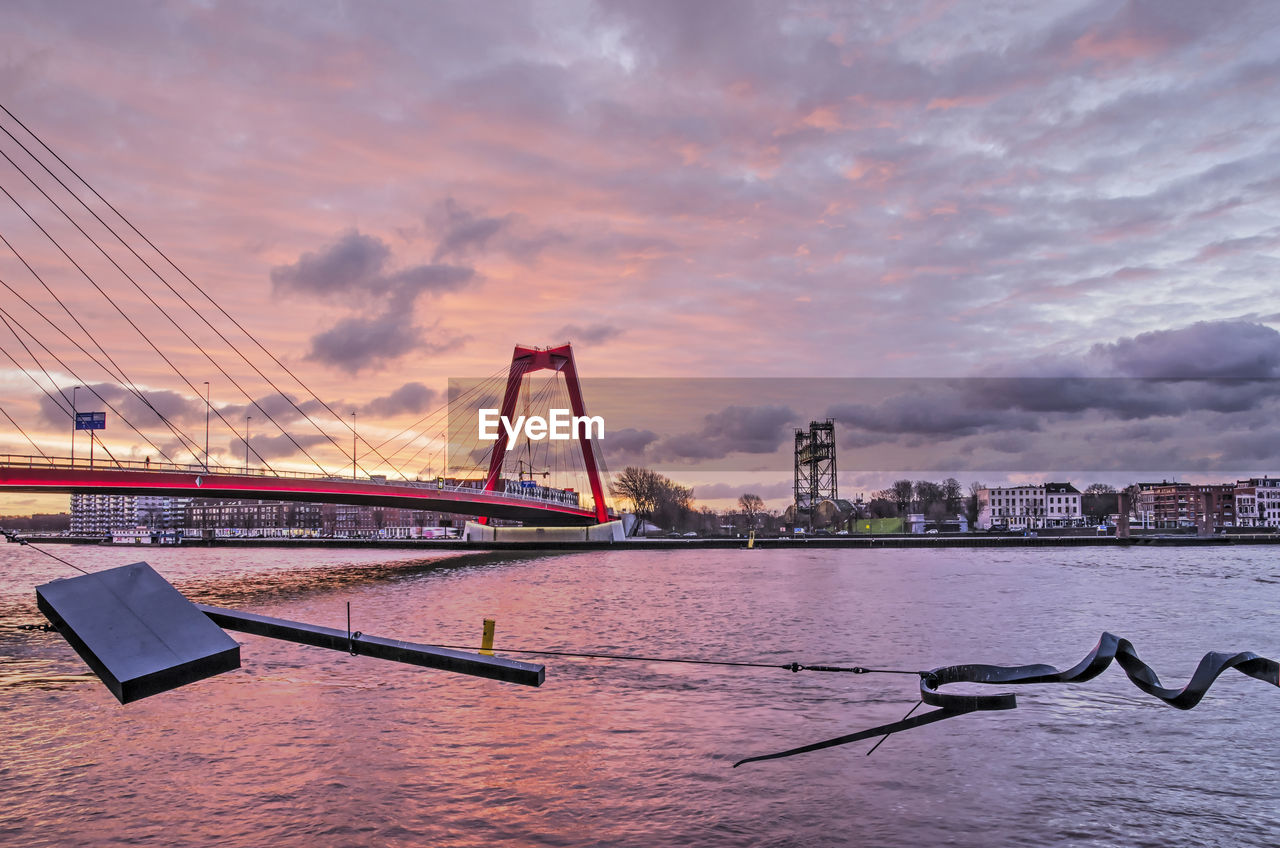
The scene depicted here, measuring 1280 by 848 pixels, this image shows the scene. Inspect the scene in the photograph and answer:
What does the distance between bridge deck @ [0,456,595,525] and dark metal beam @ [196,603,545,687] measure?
3341cm

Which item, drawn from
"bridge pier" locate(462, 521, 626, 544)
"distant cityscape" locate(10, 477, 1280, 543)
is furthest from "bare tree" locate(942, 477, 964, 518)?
"bridge pier" locate(462, 521, 626, 544)

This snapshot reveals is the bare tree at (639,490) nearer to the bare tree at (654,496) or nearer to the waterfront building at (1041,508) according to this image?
the bare tree at (654,496)

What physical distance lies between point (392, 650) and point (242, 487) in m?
41.2

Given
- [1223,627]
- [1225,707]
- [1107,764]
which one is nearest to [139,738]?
[1107,764]

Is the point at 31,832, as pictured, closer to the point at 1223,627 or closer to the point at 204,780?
the point at 204,780

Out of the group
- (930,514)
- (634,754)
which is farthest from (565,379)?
(930,514)

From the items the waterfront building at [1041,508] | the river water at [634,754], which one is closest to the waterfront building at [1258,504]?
the waterfront building at [1041,508]

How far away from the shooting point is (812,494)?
5064 inches

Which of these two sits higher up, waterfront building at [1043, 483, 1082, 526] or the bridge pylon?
the bridge pylon

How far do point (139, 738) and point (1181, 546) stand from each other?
110 meters

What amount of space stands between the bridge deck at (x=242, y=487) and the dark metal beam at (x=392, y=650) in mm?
33410

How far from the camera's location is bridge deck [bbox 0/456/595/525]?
32500mm

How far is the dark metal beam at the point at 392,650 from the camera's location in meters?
4.66

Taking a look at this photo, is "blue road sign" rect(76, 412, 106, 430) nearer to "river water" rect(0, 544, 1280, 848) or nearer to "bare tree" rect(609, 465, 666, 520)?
"river water" rect(0, 544, 1280, 848)
